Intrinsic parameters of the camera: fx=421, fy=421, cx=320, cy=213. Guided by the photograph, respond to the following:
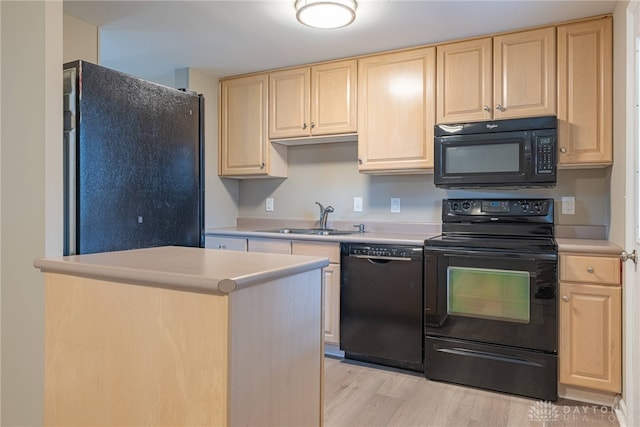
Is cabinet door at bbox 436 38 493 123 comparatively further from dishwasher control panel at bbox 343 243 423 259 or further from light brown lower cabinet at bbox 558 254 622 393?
light brown lower cabinet at bbox 558 254 622 393

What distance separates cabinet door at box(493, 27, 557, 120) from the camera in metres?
2.53

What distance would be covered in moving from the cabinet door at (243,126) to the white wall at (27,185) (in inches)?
75.5

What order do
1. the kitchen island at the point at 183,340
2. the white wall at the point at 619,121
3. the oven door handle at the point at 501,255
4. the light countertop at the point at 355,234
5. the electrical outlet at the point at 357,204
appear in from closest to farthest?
the kitchen island at the point at 183,340 → the white wall at the point at 619,121 → the oven door handle at the point at 501,255 → the light countertop at the point at 355,234 → the electrical outlet at the point at 357,204

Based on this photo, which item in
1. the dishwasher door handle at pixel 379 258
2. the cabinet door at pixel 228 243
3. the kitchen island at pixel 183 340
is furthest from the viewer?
the cabinet door at pixel 228 243

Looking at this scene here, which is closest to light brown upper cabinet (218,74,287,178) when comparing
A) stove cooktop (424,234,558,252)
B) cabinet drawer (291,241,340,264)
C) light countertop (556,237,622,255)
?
cabinet drawer (291,241,340,264)

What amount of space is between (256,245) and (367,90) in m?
1.41

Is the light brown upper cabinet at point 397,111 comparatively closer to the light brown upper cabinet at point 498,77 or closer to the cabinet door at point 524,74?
the light brown upper cabinet at point 498,77

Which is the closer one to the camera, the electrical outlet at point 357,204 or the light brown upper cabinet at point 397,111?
the light brown upper cabinet at point 397,111

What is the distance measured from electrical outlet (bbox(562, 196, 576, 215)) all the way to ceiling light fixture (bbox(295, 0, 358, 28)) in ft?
5.89

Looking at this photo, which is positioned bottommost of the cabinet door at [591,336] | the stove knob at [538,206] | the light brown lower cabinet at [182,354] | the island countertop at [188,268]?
the cabinet door at [591,336]

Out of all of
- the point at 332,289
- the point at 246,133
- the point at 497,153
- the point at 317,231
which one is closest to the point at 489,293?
the point at 497,153

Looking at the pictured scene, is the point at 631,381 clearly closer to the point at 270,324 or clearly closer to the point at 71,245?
the point at 270,324

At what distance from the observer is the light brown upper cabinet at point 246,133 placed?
3.49 m

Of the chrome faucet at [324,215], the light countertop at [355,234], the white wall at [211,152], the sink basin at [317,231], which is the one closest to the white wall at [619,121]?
the light countertop at [355,234]
